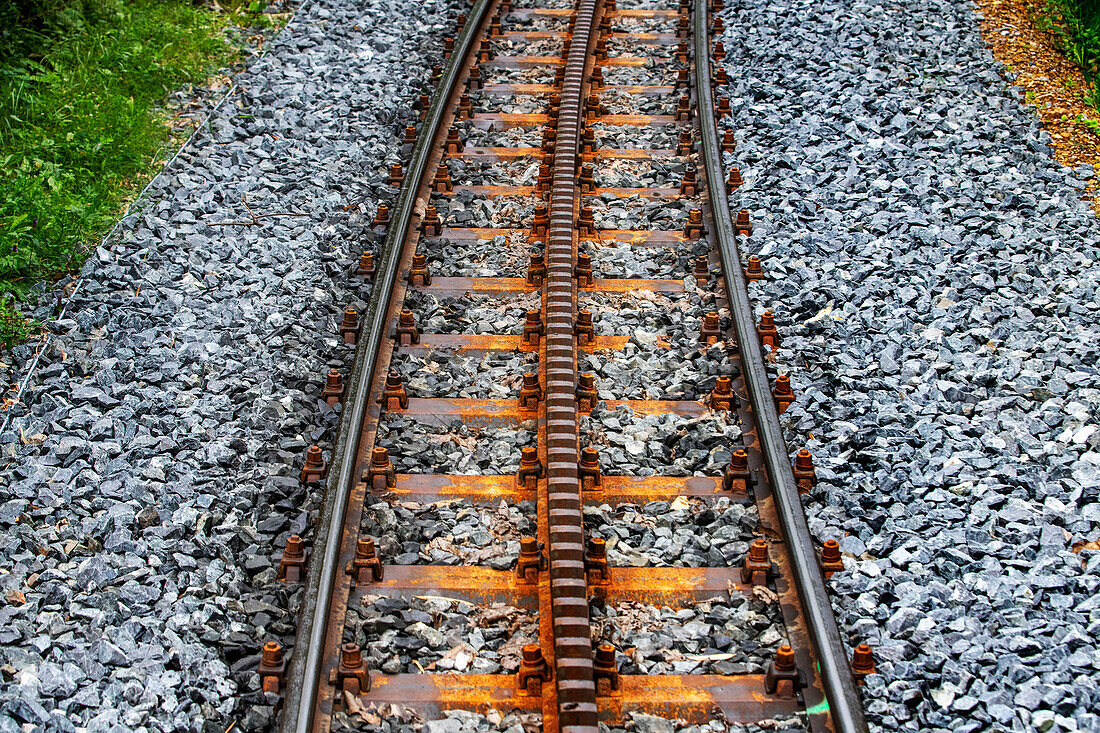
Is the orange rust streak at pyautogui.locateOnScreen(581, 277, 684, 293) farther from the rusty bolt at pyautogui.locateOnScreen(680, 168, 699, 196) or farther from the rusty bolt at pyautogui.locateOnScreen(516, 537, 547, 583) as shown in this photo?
the rusty bolt at pyautogui.locateOnScreen(516, 537, 547, 583)

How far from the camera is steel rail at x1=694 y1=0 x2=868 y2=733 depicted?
13.1ft

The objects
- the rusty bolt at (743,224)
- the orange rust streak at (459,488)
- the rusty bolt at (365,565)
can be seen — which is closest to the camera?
the rusty bolt at (365,565)

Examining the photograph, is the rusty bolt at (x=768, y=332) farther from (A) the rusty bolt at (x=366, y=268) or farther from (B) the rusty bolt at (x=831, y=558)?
(A) the rusty bolt at (x=366, y=268)

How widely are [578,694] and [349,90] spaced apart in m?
6.19

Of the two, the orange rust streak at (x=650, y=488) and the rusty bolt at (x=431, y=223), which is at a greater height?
the rusty bolt at (x=431, y=223)

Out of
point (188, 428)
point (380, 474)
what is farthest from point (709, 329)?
point (188, 428)

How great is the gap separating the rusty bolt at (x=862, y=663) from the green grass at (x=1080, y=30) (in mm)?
6459

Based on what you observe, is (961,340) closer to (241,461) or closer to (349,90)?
(241,461)

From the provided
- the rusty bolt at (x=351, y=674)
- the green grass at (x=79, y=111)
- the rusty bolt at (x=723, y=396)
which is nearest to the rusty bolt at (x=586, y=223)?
the rusty bolt at (x=723, y=396)

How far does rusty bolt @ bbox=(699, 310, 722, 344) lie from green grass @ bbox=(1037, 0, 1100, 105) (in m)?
4.81

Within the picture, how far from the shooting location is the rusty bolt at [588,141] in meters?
7.82

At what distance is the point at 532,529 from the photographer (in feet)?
15.9

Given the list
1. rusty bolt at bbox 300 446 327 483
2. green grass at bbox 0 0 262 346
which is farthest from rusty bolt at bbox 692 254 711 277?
green grass at bbox 0 0 262 346

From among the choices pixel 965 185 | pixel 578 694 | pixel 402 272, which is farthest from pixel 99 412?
pixel 965 185
